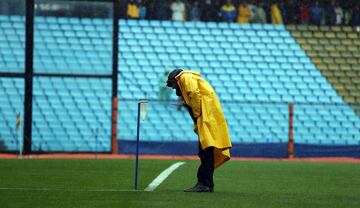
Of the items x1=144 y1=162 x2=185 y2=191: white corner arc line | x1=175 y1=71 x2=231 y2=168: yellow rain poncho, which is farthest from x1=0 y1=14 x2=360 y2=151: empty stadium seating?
x1=175 y1=71 x2=231 y2=168: yellow rain poncho

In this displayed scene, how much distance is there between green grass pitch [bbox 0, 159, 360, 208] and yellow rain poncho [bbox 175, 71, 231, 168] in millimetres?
719

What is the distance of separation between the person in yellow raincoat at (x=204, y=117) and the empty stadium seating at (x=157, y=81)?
44.9 ft

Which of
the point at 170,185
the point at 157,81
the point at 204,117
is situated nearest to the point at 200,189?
the point at 204,117

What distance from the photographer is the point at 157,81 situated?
31094mm

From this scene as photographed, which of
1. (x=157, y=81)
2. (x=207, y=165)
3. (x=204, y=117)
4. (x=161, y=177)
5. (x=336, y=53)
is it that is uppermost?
(x=336, y=53)

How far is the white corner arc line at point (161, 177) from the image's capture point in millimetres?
14398

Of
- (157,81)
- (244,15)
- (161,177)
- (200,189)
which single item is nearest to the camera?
(200,189)

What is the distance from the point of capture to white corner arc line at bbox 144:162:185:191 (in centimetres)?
1440

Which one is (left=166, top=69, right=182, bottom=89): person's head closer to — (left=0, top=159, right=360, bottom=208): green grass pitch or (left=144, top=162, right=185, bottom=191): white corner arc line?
(left=0, top=159, right=360, bottom=208): green grass pitch

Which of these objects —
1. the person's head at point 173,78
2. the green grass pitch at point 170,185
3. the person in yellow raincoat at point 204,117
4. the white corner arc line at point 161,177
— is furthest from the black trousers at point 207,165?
the person's head at point 173,78

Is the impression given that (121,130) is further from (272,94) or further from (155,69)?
(272,94)

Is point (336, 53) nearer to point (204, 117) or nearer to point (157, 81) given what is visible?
point (157, 81)

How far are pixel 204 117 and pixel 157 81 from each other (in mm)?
17706

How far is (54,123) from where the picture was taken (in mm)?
28547
